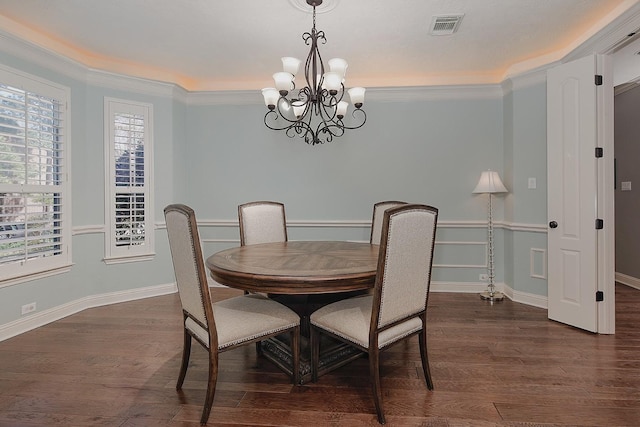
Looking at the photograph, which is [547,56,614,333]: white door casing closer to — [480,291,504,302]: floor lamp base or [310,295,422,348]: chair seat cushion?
[480,291,504,302]: floor lamp base

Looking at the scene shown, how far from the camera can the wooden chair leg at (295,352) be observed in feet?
6.84

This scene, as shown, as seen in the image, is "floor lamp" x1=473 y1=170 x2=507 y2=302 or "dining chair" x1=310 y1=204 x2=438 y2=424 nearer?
"dining chair" x1=310 y1=204 x2=438 y2=424

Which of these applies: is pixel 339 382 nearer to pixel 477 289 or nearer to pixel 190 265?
pixel 190 265

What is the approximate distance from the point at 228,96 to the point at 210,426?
3.62 meters

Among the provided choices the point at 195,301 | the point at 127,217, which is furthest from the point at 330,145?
the point at 195,301

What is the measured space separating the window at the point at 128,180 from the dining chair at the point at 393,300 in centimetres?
273

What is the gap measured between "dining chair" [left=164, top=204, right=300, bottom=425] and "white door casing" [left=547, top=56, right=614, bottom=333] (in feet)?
8.24

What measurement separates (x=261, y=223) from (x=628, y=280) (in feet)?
15.5

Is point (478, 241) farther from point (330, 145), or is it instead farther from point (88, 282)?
point (88, 282)

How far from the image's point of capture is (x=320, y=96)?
264 cm

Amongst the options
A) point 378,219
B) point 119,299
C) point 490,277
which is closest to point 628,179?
point 490,277

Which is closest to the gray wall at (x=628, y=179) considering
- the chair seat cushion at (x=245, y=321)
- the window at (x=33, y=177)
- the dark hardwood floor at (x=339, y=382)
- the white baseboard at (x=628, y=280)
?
the white baseboard at (x=628, y=280)

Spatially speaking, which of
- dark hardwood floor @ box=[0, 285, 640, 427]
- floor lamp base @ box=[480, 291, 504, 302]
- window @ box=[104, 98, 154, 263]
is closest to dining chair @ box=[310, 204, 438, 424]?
dark hardwood floor @ box=[0, 285, 640, 427]

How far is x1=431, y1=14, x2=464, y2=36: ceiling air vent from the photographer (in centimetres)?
279
